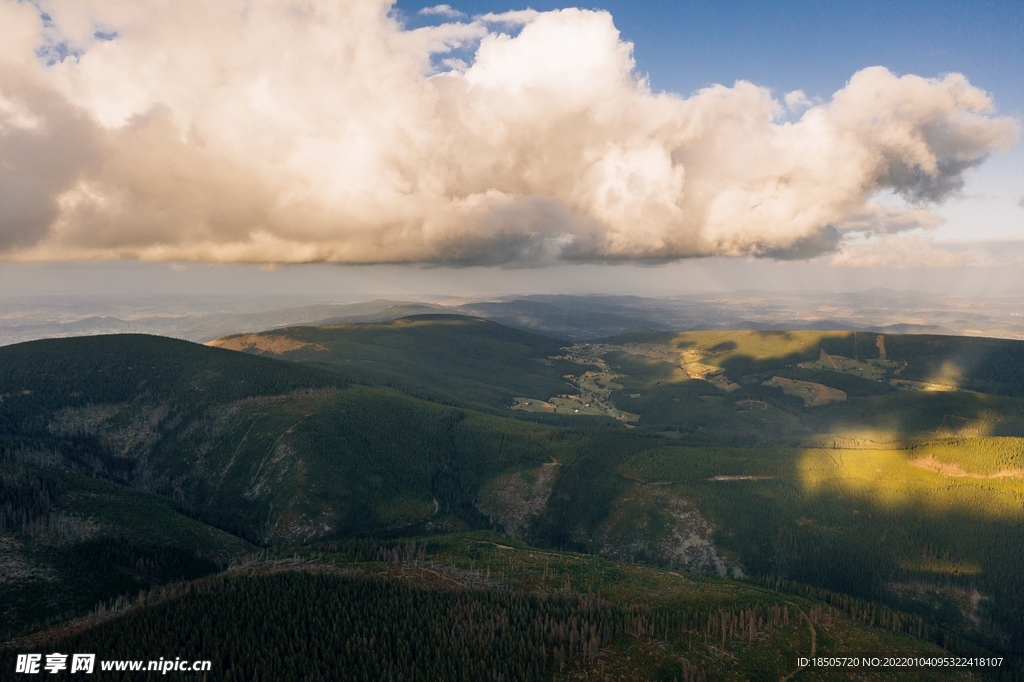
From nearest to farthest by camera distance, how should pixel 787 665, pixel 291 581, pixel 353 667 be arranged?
pixel 353 667, pixel 787 665, pixel 291 581

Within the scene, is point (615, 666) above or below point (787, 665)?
above

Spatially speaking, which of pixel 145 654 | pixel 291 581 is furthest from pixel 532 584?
pixel 145 654

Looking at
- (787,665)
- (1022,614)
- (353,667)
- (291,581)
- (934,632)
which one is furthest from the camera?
(1022,614)

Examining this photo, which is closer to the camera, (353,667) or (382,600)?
(353,667)

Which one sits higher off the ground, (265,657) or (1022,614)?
(265,657)

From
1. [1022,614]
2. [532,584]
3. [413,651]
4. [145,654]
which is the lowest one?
[1022,614]

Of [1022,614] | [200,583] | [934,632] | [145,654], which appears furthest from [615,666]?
[1022,614]

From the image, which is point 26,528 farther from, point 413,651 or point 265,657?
point 413,651

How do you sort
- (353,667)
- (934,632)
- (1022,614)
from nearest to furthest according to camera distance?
(353,667)
(934,632)
(1022,614)

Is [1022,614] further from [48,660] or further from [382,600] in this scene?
[48,660]
